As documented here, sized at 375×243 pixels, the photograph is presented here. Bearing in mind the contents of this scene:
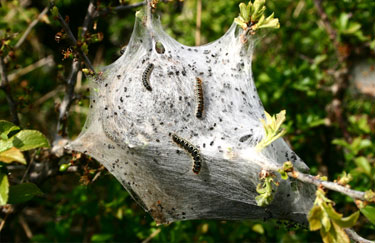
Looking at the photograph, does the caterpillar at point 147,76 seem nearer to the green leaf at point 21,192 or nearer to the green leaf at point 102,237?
the green leaf at point 21,192

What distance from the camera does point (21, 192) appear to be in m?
2.14

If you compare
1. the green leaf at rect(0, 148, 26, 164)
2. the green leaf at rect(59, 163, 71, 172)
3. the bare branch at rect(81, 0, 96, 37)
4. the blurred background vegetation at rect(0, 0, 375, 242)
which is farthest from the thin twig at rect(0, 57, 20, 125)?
the green leaf at rect(0, 148, 26, 164)

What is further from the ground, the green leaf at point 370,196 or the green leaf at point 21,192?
the green leaf at point 370,196

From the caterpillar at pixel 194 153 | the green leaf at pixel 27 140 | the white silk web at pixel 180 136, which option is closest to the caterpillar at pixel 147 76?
the white silk web at pixel 180 136

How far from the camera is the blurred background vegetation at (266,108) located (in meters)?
3.39

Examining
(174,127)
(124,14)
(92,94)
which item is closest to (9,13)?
(124,14)

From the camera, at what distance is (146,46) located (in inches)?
116

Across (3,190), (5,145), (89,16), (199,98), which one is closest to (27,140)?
(5,145)

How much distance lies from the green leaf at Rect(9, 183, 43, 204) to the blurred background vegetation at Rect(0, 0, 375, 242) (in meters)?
0.63

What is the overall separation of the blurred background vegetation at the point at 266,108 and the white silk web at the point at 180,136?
11.9 inches

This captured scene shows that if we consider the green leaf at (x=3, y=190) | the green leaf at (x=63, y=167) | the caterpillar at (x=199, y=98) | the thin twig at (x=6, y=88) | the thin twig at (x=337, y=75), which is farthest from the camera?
the thin twig at (x=337, y=75)

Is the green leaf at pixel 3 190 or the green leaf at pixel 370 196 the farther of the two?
the green leaf at pixel 3 190

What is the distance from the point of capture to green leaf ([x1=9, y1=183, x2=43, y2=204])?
211 centimetres

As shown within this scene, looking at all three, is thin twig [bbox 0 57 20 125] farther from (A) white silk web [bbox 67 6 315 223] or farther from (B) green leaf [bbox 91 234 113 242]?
(B) green leaf [bbox 91 234 113 242]
